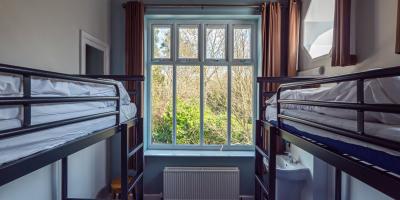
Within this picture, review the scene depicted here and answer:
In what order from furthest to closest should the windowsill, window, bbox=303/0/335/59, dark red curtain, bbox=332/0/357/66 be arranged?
the windowsill
window, bbox=303/0/335/59
dark red curtain, bbox=332/0/357/66

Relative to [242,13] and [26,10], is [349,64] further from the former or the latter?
[26,10]

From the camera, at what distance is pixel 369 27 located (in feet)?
6.48

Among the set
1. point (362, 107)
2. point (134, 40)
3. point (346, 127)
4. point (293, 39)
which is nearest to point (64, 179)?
point (134, 40)

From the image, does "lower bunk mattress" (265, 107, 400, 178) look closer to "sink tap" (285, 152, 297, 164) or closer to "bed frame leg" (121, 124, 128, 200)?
"sink tap" (285, 152, 297, 164)

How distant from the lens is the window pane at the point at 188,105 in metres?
3.77

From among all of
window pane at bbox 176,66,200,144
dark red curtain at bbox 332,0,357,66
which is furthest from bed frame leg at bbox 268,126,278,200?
window pane at bbox 176,66,200,144

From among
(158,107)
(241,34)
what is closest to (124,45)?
(158,107)

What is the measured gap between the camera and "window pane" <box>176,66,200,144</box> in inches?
148

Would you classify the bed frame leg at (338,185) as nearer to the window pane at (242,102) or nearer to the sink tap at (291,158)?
the sink tap at (291,158)

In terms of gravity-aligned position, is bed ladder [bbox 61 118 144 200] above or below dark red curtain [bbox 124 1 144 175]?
below

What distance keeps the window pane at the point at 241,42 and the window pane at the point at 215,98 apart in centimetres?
26

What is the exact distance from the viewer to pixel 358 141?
3.54 ft

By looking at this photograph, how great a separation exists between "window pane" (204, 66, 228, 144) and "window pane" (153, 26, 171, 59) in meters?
0.57

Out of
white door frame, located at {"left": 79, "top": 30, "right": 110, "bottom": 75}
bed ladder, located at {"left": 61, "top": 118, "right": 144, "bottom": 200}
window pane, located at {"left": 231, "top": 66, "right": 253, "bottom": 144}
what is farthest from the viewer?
window pane, located at {"left": 231, "top": 66, "right": 253, "bottom": 144}
